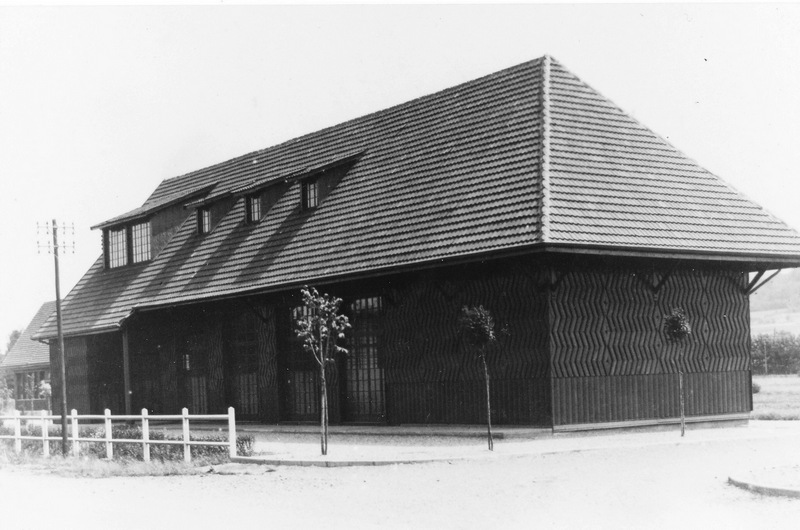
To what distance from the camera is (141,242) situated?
36469mm

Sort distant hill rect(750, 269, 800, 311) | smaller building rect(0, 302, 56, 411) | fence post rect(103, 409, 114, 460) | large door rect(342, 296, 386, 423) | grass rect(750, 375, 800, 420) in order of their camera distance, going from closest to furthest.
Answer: fence post rect(103, 409, 114, 460), large door rect(342, 296, 386, 423), grass rect(750, 375, 800, 420), smaller building rect(0, 302, 56, 411), distant hill rect(750, 269, 800, 311)

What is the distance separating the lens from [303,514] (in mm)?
12305

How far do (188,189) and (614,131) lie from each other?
19735 mm

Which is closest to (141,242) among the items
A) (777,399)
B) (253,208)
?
(253,208)

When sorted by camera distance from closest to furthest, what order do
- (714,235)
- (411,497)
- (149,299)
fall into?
(411,497)
(714,235)
(149,299)

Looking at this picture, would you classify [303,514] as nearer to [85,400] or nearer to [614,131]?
[614,131]

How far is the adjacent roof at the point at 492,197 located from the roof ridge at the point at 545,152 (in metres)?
0.04

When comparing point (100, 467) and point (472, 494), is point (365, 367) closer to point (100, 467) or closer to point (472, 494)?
point (100, 467)

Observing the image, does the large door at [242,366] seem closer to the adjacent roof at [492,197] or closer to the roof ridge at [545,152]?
the adjacent roof at [492,197]

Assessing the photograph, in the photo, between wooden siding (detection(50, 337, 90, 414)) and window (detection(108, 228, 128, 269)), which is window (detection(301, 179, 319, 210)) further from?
wooden siding (detection(50, 337, 90, 414))

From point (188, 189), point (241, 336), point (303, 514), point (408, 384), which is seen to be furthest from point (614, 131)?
point (188, 189)

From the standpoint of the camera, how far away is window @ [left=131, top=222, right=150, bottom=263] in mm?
36094

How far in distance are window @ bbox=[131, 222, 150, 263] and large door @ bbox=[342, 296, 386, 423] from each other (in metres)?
13.2

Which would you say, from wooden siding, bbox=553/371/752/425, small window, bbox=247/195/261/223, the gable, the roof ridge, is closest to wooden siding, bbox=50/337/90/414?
small window, bbox=247/195/261/223
